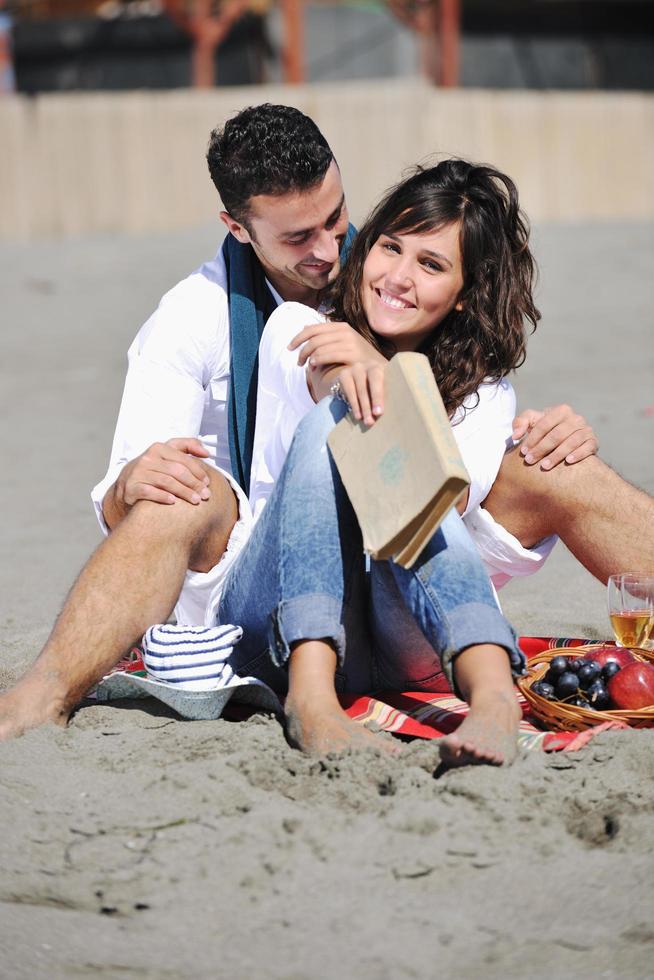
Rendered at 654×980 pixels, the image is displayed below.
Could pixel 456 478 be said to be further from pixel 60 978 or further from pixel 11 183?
pixel 11 183

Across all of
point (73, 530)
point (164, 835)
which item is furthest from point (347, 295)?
point (73, 530)

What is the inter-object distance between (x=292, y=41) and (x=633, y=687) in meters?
18.9

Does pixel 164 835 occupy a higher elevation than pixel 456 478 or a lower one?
lower

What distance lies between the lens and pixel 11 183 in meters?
16.3

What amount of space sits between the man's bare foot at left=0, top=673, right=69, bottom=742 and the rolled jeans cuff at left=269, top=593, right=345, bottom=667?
51 centimetres

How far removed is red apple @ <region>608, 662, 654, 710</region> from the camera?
10.0 ft

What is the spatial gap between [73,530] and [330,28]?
18.6 m

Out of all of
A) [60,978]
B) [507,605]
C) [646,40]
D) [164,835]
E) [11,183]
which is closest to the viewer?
[60,978]

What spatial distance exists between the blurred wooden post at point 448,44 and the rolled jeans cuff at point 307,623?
61.9 feet

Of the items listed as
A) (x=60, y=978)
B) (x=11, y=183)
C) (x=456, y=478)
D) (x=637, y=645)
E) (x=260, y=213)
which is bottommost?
(x=11, y=183)

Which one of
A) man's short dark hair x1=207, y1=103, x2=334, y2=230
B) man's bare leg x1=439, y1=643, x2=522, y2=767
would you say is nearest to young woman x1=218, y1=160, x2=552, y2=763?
man's bare leg x1=439, y1=643, x2=522, y2=767

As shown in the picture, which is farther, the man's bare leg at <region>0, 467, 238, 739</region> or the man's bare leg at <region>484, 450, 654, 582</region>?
the man's bare leg at <region>484, 450, 654, 582</region>

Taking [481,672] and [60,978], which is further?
[481,672]

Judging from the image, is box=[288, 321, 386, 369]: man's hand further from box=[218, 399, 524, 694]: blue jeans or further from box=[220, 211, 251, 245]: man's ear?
box=[220, 211, 251, 245]: man's ear
